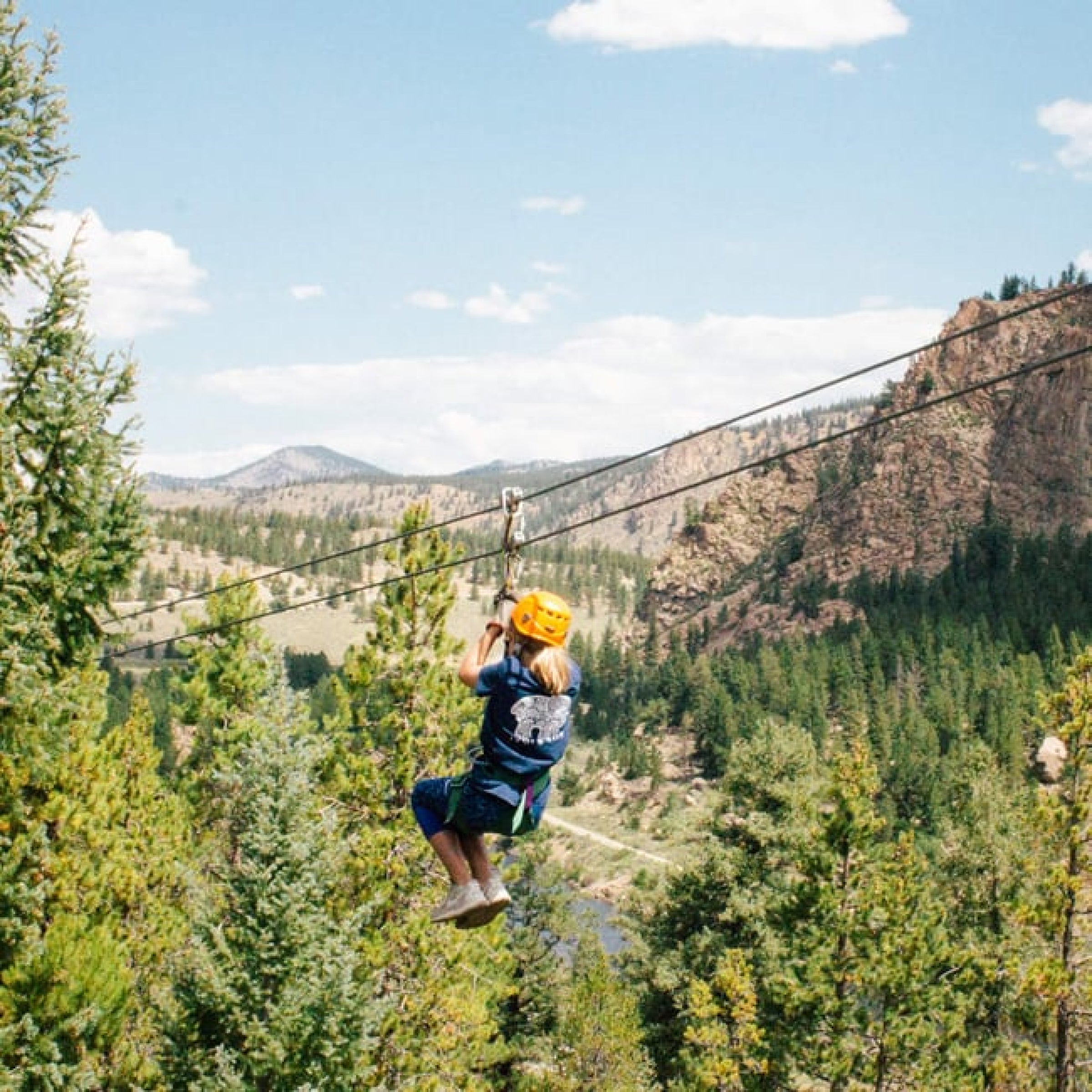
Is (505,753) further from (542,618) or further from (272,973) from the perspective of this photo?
(272,973)

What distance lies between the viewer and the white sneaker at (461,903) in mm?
7121

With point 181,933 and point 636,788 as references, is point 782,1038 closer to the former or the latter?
point 181,933

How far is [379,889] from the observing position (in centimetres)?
1772

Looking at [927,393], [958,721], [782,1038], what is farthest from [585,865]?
[927,393]

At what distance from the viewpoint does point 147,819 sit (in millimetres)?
23594

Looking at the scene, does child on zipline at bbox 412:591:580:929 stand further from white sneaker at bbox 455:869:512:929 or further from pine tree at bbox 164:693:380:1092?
pine tree at bbox 164:693:380:1092

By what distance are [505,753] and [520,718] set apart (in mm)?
257

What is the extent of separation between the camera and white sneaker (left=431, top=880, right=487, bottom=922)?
712 cm

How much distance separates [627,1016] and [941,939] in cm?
821

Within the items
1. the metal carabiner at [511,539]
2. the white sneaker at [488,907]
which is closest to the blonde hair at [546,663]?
the metal carabiner at [511,539]

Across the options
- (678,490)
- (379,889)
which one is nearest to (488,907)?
(678,490)

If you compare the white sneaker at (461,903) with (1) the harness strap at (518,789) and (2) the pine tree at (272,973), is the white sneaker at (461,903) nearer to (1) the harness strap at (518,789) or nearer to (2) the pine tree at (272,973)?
(1) the harness strap at (518,789)

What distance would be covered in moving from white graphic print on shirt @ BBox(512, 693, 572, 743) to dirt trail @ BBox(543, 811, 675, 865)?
72019 mm

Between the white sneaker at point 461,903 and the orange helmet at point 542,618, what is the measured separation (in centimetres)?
199
